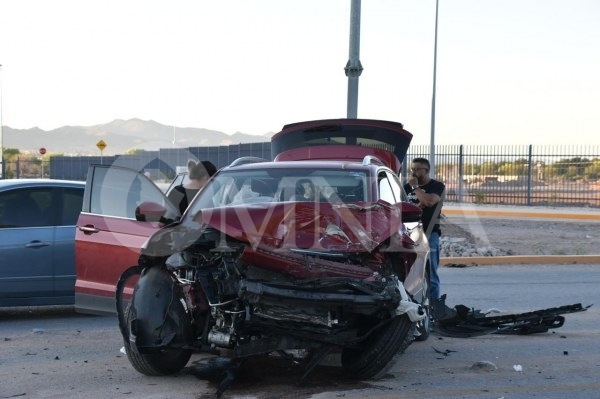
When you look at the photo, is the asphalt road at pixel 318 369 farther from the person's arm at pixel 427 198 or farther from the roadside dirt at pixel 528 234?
the roadside dirt at pixel 528 234

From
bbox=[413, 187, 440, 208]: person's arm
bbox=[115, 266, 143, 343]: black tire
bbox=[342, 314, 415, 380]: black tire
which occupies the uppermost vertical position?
bbox=[413, 187, 440, 208]: person's arm

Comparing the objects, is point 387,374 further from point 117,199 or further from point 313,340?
point 117,199

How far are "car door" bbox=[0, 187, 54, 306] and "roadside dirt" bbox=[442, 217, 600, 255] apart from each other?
11.1m

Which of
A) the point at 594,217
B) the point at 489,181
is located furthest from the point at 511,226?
the point at 489,181

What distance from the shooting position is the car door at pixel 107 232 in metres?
8.09

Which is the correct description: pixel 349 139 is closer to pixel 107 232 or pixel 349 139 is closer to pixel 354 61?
pixel 107 232

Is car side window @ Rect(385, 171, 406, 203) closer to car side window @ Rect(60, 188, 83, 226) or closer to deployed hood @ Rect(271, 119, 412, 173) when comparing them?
deployed hood @ Rect(271, 119, 412, 173)

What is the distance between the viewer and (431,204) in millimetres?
9984

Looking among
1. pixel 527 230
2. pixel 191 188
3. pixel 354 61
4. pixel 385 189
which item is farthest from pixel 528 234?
pixel 385 189

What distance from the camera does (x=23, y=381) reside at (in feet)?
21.5

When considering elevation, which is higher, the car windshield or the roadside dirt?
the car windshield

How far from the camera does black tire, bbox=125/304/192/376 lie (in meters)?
6.41

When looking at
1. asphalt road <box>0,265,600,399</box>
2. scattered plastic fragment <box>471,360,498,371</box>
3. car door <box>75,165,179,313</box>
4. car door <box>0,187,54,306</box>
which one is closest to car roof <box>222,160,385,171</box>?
car door <box>75,165,179,313</box>

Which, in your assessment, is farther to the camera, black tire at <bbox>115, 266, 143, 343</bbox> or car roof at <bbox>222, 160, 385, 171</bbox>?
car roof at <bbox>222, 160, 385, 171</bbox>
